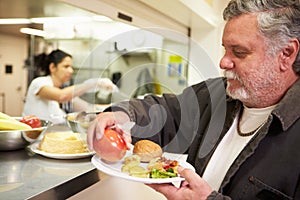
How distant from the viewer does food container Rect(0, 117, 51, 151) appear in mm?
770

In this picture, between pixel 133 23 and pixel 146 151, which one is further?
pixel 133 23

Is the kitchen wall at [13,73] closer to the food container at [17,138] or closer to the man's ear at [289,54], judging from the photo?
the food container at [17,138]

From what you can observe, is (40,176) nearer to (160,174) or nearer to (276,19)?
(160,174)

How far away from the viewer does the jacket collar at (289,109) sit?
0.68 metres

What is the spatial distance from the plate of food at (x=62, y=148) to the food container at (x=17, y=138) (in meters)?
0.03

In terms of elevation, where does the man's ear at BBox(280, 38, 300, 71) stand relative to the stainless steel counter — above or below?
above

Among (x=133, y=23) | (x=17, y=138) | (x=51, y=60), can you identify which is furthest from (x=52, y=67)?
(x=17, y=138)

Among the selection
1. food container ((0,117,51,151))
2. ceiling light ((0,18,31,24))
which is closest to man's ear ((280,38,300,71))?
food container ((0,117,51,151))

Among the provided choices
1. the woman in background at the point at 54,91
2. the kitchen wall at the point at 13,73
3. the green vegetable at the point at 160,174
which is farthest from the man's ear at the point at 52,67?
the green vegetable at the point at 160,174

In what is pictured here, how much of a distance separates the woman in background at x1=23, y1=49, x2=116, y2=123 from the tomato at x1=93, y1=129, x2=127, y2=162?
0.70 meters

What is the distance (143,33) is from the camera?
4.41 feet

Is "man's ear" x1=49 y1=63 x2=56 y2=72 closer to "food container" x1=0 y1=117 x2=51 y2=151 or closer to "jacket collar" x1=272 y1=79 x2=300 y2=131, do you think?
"food container" x1=0 y1=117 x2=51 y2=151

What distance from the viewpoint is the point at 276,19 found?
2.28ft

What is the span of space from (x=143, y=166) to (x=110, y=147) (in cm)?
9
